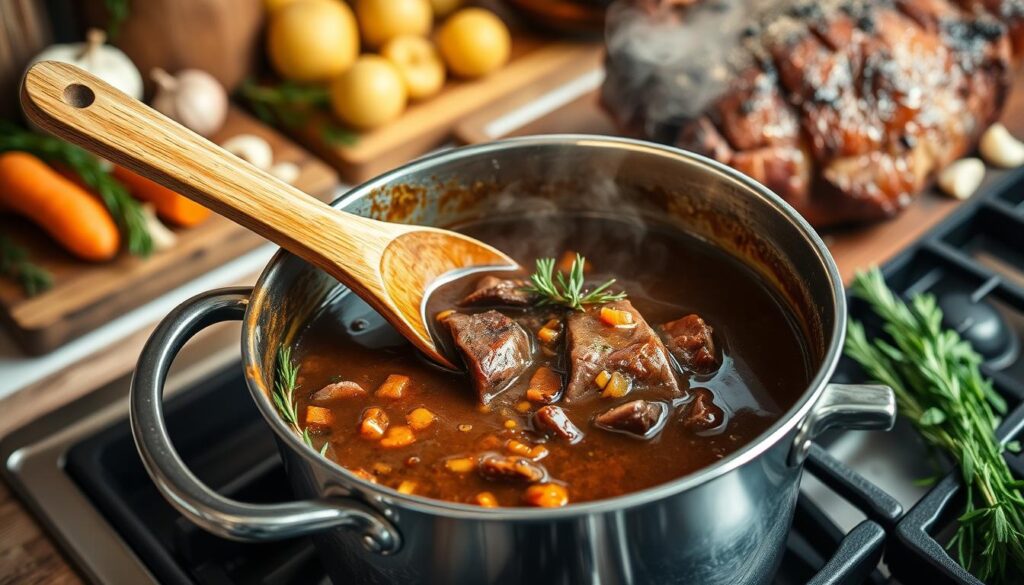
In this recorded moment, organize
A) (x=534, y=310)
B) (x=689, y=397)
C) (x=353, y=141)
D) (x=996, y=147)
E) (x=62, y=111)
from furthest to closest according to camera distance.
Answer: (x=353, y=141) → (x=996, y=147) → (x=534, y=310) → (x=689, y=397) → (x=62, y=111)

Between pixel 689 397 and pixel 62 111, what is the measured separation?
927 mm

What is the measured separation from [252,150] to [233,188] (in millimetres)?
1131

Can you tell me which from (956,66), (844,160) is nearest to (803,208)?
(844,160)

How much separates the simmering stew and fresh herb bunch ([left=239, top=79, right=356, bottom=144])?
1152mm

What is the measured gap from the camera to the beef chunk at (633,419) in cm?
137

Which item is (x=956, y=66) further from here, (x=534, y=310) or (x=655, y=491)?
(x=655, y=491)

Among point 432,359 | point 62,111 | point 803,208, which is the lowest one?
point 803,208

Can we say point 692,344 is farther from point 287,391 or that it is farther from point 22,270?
point 22,270

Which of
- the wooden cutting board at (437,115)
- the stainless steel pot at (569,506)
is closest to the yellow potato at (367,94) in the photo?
the wooden cutting board at (437,115)

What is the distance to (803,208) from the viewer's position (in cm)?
226

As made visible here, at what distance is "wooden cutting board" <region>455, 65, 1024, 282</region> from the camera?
7.50 feet

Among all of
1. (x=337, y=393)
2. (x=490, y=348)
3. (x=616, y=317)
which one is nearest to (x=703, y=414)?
(x=616, y=317)

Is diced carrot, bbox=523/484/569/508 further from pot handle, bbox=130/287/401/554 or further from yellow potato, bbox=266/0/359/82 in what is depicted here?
yellow potato, bbox=266/0/359/82

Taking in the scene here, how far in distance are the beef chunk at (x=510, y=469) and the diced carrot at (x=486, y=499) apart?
0.08ft
